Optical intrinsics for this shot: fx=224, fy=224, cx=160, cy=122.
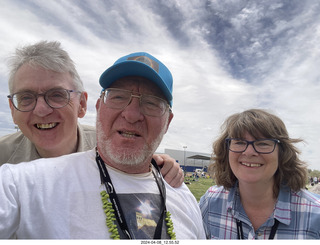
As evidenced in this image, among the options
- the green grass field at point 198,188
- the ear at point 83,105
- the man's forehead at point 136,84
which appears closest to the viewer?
the man's forehead at point 136,84

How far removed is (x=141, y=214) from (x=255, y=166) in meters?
2.07

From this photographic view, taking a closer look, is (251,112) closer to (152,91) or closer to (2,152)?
(152,91)

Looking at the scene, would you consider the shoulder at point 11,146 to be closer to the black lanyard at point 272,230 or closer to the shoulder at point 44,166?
the shoulder at point 44,166

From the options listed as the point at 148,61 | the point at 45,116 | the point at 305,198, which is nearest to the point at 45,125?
the point at 45,116

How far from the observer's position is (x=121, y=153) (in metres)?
1.83

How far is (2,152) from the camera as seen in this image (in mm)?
2771

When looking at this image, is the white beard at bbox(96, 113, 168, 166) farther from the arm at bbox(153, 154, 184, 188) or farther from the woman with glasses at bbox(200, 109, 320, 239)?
the woman with glasses at bbox(200, 109, 320, 239)

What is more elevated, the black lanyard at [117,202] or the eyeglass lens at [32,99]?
the eyeglass lens at [32,99]

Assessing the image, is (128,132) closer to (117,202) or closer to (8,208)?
(117,202)

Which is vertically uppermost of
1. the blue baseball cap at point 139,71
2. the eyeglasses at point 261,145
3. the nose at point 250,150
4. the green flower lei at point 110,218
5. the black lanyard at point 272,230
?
the blue baseball cap at point 139,71

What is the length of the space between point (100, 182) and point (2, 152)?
1865 mm

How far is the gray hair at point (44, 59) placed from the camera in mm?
2458

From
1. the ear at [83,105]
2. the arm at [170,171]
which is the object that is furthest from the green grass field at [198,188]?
the ear at [83,105]
